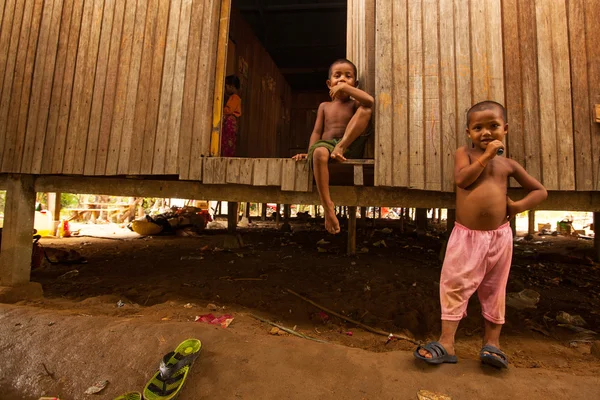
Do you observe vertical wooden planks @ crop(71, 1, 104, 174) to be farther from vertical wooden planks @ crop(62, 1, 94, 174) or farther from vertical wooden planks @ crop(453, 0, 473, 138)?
vertical wooden planks @ crop(453, 0, 473, 138)

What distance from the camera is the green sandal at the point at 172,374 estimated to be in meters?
2.00

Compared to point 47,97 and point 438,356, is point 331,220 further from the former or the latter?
point 47,97

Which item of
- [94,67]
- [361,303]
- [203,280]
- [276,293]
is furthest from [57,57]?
[361,303]

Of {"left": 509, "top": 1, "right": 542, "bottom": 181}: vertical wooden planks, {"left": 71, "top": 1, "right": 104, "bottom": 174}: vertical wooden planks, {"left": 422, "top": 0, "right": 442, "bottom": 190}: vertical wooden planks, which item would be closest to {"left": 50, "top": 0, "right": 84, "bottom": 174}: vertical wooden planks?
{"left": 71, "top": 1, "right": 104, "bottom": 174}: vertical wooden planks

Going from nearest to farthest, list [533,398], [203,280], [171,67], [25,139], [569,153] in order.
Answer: [533,398] → [569,153] → [171,67] → [25,139] → [203,280]

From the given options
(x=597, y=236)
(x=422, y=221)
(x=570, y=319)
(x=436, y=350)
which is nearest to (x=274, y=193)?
(x=436, y=350)

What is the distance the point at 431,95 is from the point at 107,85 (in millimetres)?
3538

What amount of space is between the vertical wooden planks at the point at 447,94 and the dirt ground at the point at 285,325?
1.51m

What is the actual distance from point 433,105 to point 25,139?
464 centimetres

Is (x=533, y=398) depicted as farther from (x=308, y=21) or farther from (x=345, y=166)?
(x=308, y=21)

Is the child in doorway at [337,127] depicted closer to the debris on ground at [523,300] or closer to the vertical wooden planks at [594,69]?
the vertical wooden planks at [594,69]

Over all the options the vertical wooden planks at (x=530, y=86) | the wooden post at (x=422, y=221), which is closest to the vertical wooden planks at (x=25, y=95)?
the vertical wooden planks at (x=530, y=86)

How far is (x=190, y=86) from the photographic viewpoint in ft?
10.8

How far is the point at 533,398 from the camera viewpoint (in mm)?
1811
